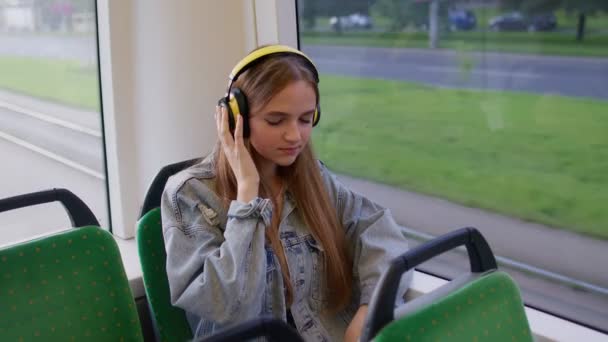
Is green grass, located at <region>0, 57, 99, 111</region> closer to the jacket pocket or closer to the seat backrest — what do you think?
the seat backrest

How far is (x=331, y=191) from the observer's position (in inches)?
77.0

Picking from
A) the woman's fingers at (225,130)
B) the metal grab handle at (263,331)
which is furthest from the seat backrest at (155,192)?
the metal grab handle at (263,331)

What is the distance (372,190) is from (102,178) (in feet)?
3.56

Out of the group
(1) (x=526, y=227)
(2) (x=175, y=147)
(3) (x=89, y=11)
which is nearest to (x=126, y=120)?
(2) (x=175, y=147)

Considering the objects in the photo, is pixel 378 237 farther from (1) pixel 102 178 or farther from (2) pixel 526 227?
(1) pixel 102 178

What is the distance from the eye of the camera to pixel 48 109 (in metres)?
2.74

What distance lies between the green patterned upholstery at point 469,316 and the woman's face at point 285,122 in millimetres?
579

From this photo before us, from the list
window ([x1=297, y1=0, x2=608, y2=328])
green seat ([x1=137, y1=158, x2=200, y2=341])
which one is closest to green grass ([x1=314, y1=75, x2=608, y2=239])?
window ([x1=297, y1=0, x2=608, y2=328])

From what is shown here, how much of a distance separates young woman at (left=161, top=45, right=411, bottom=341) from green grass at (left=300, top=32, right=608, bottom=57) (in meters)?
0.62

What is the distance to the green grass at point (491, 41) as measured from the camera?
1.89 m

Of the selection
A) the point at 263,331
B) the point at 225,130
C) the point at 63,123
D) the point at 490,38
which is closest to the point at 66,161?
the point at 63,123

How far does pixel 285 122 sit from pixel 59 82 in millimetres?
1384

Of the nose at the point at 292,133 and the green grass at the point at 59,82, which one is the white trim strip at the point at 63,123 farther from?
the nose at the point at 292,133

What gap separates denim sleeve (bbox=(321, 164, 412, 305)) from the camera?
1821mm
